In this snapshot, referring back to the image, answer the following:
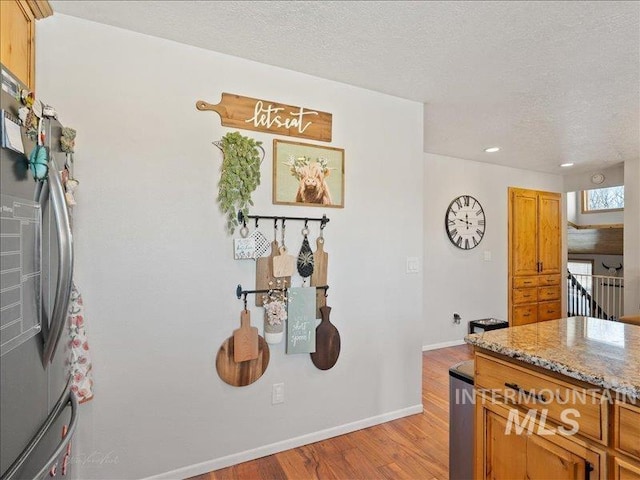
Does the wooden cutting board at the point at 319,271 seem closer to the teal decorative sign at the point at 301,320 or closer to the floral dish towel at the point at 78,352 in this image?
the teal decorative sign at the point at 301,320

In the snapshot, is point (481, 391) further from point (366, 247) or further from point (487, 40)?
point (487, 40)

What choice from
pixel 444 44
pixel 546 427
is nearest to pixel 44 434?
Answer: pixel 546 427

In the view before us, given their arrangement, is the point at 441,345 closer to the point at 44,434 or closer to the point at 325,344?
the point at 325,344

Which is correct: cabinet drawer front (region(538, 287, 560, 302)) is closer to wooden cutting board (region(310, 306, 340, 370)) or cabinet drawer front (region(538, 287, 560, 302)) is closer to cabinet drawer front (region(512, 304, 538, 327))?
cabinet drawer front (region(512, 304, 538, 327))

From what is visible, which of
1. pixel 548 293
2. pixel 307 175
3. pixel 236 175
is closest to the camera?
pixel 236 175

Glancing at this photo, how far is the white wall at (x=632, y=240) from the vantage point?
4.29m

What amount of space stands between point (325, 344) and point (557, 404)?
134cm

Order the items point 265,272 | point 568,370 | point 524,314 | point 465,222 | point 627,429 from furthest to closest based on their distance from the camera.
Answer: point 524,314, point 465,222, point 265,272, point 568,370, point 627,429

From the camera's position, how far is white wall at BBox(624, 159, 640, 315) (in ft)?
14.1

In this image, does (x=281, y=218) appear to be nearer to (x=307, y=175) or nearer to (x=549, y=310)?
(x=307, y=175)

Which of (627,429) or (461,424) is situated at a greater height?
(627,429)

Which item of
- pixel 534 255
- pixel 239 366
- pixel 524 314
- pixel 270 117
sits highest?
pixel 270 117

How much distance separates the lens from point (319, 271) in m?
2.23

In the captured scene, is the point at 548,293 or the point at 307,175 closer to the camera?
the point at 307,175
